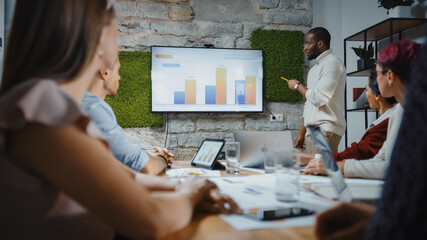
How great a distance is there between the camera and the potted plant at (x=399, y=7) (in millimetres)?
2799

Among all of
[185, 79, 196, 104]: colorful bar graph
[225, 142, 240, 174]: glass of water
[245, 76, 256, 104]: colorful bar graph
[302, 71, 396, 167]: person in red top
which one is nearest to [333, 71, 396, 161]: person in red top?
[302, 71, 396, 167]: person in red top

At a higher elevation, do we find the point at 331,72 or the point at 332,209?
the point at 331,72

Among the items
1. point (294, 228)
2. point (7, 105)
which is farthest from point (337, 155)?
point (7, 105)

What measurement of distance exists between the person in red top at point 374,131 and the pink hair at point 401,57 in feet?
0.79

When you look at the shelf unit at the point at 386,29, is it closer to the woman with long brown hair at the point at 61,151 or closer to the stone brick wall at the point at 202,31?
the stone brick wall at the point at 202,31

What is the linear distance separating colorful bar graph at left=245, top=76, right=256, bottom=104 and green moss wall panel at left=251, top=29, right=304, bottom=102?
0.15 metres

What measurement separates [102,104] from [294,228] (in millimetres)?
1077

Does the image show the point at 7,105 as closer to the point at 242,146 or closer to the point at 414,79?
the point at 414,79

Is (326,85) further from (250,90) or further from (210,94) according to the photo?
(210,94)

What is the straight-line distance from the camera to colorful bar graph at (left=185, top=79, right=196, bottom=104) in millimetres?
3578

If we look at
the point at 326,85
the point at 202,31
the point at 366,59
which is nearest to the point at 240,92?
the point at 202,31

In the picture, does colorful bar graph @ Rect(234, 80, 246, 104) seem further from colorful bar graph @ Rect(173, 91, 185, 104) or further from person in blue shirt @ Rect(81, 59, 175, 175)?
person in blue shirt @ Rect(81, 59, 175, 175)

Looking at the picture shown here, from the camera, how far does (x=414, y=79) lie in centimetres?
39

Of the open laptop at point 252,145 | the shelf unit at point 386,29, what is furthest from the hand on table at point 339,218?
the shelf unit at point 386,29
